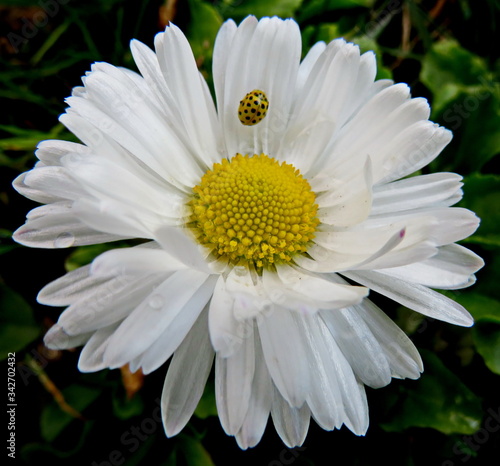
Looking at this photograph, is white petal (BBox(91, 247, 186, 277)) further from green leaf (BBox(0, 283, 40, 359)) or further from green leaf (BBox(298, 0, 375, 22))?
green leaf (BBox(298, 0, 375, 22))

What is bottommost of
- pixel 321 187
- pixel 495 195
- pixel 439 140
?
pixel 495 195

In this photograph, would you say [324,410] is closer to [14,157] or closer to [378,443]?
[378,443]

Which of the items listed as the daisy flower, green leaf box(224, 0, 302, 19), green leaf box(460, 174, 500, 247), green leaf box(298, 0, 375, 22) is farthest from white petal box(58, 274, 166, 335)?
green leaf box(298, 0, 375, 22)

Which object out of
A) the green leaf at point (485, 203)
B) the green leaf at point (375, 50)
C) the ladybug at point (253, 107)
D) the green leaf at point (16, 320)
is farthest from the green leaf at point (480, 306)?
the green leaf at point (16, 320)

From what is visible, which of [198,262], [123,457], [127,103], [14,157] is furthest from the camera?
[14,157]

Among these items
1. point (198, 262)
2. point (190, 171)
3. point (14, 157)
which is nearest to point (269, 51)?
point (190, 171)

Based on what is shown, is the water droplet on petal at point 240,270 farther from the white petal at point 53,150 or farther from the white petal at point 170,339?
the white petal at point 53,150

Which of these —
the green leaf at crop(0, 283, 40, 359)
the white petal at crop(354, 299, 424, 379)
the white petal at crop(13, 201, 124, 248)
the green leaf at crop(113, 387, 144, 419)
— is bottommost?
the green leaf at crop(113, 387, 144, 419)

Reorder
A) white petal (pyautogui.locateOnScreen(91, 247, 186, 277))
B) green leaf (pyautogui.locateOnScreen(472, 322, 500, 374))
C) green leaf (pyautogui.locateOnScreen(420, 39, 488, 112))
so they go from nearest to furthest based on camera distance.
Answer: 1. white petal (pyautogui.locateOnScreen(91, 247, 186, 277))
2. green leaf (pyautogui.locateOnScreen(472, 322, 500, 374))
3. green leaf (pyautogui.locateOnScreen(420, 39, 488, 112))
